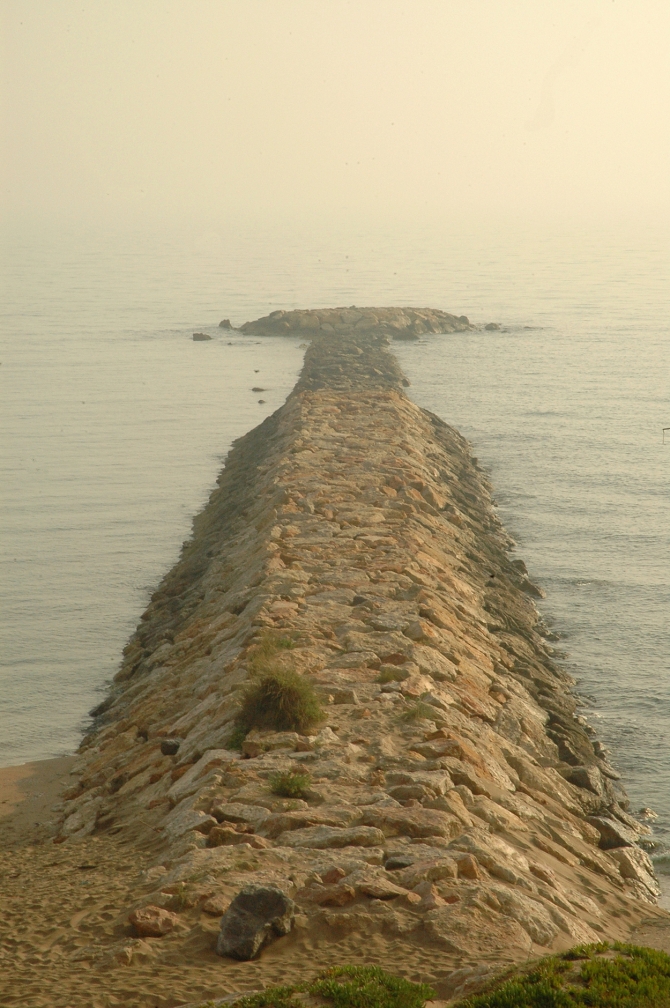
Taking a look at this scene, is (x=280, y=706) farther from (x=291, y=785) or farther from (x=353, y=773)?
(x=291, y=785)

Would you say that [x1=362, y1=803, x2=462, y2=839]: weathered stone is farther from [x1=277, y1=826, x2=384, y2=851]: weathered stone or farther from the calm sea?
the calm sea

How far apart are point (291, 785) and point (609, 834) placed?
3917 mm

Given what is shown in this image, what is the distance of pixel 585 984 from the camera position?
5941 mm

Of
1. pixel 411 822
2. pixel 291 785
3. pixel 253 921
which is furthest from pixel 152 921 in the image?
pixel 411 822

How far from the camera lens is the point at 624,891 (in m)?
9.74

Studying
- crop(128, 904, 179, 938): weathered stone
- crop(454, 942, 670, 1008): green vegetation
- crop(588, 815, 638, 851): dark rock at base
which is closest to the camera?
crop(454, 942, 670, 1008): green vegetation

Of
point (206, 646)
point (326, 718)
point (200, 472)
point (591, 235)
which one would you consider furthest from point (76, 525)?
point (591, 235)

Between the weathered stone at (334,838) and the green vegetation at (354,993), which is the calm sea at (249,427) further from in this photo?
the green vegetation at (354,993)

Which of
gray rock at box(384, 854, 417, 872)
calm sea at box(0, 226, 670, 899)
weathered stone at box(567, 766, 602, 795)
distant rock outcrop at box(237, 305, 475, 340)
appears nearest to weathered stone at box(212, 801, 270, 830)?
gray rock at box(384, 854, 417, 872)

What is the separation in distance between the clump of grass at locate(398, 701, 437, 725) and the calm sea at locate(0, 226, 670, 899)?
3.12 m

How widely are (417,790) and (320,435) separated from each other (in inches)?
607

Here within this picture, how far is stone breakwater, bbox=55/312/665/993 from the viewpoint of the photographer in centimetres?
737

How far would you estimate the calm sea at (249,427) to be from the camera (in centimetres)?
1628

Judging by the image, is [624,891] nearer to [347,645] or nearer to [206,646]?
[347,645]
